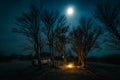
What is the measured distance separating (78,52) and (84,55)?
5.72ft

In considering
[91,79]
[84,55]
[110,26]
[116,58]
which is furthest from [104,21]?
[116,58]

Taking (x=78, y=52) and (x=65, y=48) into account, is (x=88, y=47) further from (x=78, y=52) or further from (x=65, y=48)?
(x=65, y=48)

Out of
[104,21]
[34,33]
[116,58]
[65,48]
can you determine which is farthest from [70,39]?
[104,21]

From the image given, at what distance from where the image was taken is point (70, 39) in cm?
3225

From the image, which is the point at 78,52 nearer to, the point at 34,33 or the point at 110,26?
the point at 34,33

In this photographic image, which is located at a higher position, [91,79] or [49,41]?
[49,41]

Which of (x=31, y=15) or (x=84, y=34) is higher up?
(x=31, y=15)

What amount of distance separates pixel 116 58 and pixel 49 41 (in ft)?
67.8

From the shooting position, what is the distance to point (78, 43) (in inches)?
1176

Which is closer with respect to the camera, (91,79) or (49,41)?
(91,79)

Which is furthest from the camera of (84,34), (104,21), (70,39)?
(70,39)

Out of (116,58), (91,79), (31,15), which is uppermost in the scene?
(31,15)

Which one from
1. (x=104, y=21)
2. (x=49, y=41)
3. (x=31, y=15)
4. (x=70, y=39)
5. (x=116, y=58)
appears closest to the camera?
(x=104, y=21)

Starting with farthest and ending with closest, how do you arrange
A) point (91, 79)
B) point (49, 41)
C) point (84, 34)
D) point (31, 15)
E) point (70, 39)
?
point (70, 39)
point (84, 34)
point (49, 41)
point (31, 15)
point (91, 79)
